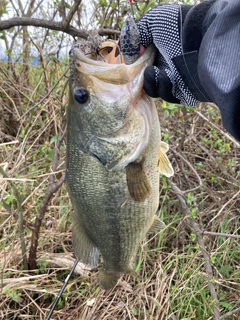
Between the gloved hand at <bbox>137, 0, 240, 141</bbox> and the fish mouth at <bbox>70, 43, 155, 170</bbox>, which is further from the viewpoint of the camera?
the fish mouth at <bbox>70, 43, 155, 170</bbox>

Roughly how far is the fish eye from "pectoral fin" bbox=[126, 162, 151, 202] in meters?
0.36

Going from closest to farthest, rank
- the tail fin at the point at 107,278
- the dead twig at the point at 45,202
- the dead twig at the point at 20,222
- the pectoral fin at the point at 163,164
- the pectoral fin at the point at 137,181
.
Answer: the pectoral fin at the point at 137,181 → the pectoral fin at the point at 163,164 → the tail fin at the point at 107,278 → the dead twig at the point at 20,222 → the dead twig at the point at 45,202

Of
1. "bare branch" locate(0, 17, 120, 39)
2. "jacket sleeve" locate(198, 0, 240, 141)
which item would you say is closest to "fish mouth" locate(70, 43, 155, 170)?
"jacket sleeve" locate(198, 0, 240, 141)

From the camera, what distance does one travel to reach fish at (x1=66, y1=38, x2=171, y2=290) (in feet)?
5.22

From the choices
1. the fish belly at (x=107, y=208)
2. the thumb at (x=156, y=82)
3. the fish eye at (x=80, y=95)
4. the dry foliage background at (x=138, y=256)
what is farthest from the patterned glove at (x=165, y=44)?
the dry foliage background at (x=138, y=256)

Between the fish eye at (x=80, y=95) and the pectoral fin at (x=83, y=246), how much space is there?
60 centimetres

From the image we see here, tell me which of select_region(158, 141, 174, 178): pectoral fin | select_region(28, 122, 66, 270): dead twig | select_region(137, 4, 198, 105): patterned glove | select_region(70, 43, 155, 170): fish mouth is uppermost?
select_region(137, 4, 198, 105): patterned glove

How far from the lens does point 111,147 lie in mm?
1727

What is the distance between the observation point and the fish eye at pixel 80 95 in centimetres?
168

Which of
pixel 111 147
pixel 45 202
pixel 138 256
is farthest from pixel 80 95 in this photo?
pixel 138 256

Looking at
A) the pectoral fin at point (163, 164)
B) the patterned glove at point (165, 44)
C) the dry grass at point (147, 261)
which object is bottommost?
the dry grass at point (147, 261)

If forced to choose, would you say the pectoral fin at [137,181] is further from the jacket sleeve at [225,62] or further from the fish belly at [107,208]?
the jacket sleeve at [225,62]

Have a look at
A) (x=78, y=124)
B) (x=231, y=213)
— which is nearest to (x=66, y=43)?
(x=231, y=213)

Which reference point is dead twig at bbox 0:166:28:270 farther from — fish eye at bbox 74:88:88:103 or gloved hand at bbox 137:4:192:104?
gloved hand at bbox 137:4:192:104
